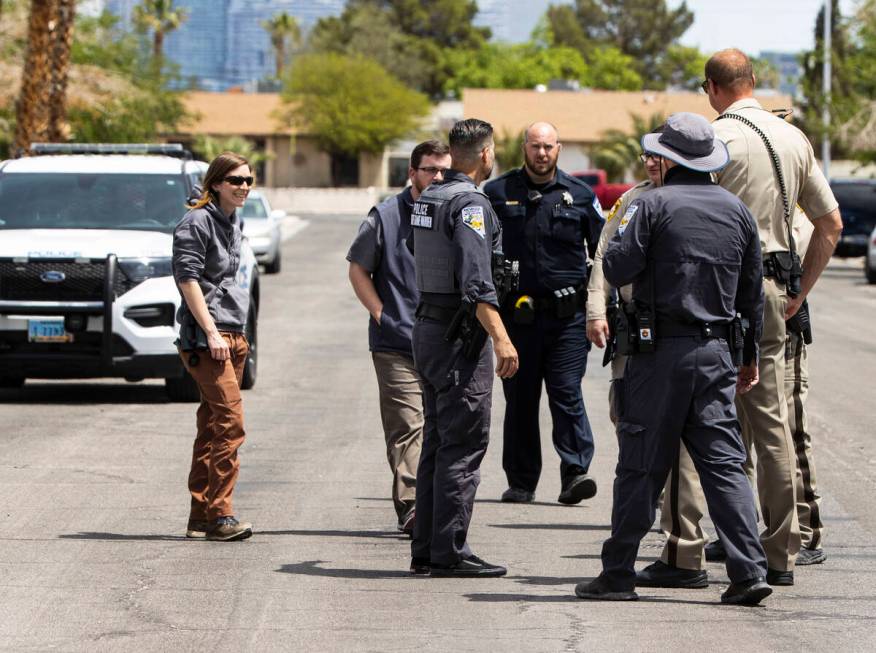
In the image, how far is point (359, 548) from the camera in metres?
7.80

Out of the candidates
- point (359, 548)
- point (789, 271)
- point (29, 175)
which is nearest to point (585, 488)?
point (359, 548)

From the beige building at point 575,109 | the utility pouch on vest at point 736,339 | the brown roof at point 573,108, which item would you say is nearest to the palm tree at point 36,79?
the utility pouch on vest at point 736,339

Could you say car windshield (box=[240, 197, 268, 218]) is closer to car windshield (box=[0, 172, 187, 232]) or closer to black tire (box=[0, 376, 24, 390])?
black tire (box=[0, 376, 24, 390])

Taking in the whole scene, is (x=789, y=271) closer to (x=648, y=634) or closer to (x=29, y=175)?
(x=648, y=634)

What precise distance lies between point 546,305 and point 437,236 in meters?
2.23

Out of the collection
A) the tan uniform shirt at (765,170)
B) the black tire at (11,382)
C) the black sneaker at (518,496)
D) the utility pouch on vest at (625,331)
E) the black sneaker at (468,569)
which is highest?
the tan uniform shirt at (765,170)

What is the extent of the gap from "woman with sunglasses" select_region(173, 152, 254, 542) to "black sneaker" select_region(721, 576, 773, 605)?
8.37ft

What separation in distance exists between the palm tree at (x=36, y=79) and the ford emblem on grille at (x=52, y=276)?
47.5 ft

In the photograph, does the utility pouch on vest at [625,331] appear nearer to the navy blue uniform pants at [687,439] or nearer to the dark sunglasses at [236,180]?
the navy blue uniform pants at [687,439]

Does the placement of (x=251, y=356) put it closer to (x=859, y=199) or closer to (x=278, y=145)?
(x=859, y=199)

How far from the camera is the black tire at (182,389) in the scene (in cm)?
1350

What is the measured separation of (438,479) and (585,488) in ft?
6.69

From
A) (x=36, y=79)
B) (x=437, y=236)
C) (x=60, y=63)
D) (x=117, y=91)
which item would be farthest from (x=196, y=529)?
(x=117, y=91)

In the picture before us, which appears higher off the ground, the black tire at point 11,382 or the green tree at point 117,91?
the green tree at point 117,91
